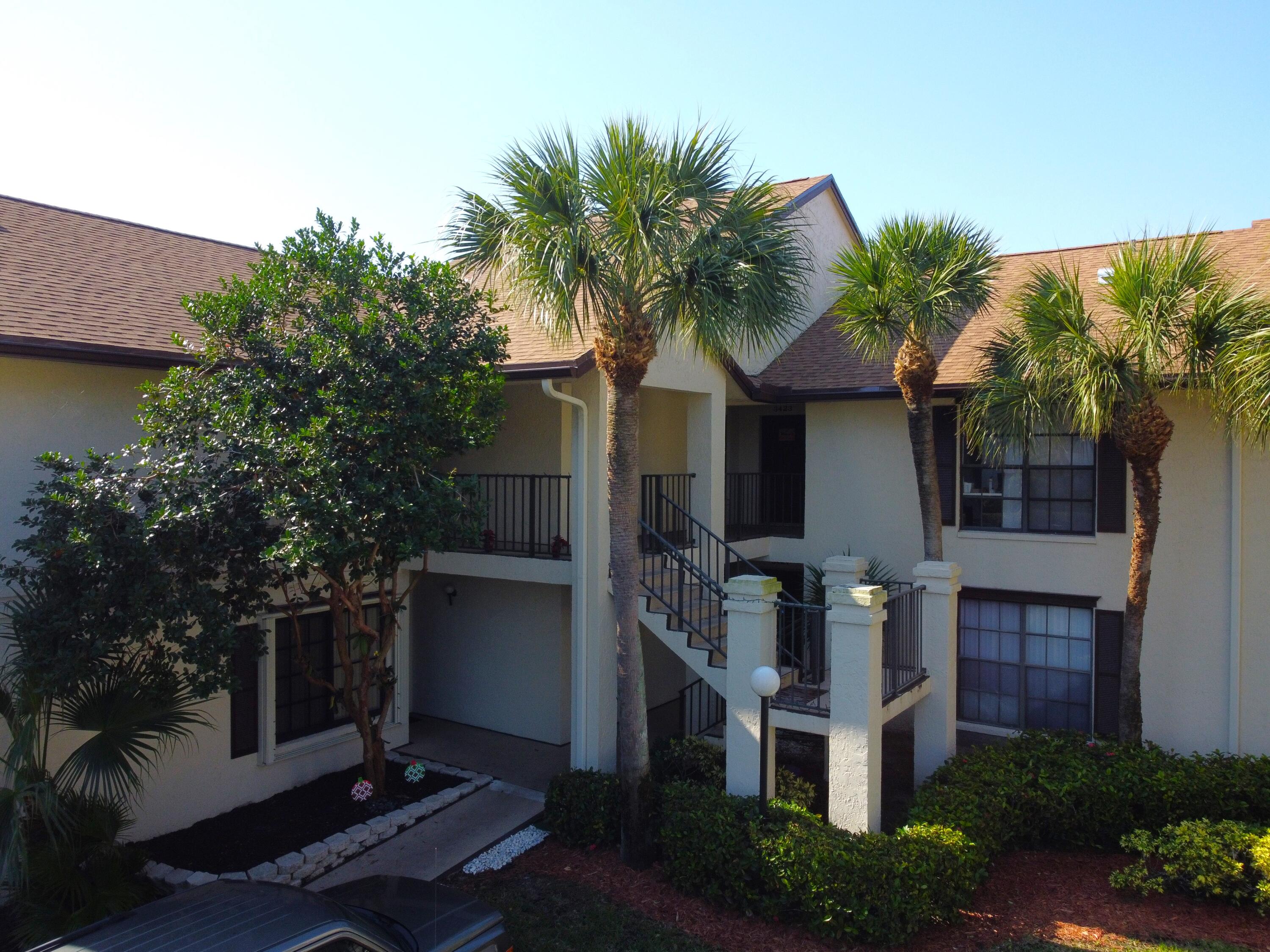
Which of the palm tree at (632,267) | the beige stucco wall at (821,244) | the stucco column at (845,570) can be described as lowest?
the stucco column at (845,570)

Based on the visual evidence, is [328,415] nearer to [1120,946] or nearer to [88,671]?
[88,671]

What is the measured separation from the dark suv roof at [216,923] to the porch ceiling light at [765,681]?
348 cm

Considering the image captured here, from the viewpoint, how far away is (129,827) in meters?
8.47

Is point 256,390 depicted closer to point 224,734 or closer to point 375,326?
point 375,326

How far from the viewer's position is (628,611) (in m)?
8.31

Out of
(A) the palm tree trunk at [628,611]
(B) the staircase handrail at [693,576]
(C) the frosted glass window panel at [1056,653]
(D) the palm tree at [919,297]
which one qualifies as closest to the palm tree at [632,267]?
(A) the palm tree trunk at [628,611]

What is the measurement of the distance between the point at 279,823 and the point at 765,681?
5602mm

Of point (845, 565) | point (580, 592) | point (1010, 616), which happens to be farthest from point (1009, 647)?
point (580, 592)

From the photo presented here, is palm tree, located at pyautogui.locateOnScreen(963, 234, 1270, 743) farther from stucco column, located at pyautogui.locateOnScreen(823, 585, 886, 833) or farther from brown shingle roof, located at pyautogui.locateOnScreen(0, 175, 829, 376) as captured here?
brown shingle roof, located at pyautogui.locateOnScreen(0, 175, 829, 376)

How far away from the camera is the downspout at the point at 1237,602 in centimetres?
1027

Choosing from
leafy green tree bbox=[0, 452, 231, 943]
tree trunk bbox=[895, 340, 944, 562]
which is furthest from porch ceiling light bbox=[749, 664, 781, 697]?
leafy green tree bbox=[0, 452, 231, 943]

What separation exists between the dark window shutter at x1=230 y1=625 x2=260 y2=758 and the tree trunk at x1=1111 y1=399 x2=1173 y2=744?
387 inches

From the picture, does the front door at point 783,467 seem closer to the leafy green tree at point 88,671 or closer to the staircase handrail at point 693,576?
the staircase handrail at point 693,576

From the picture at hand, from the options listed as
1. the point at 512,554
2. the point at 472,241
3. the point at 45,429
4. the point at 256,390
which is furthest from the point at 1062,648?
the point at 45,429
